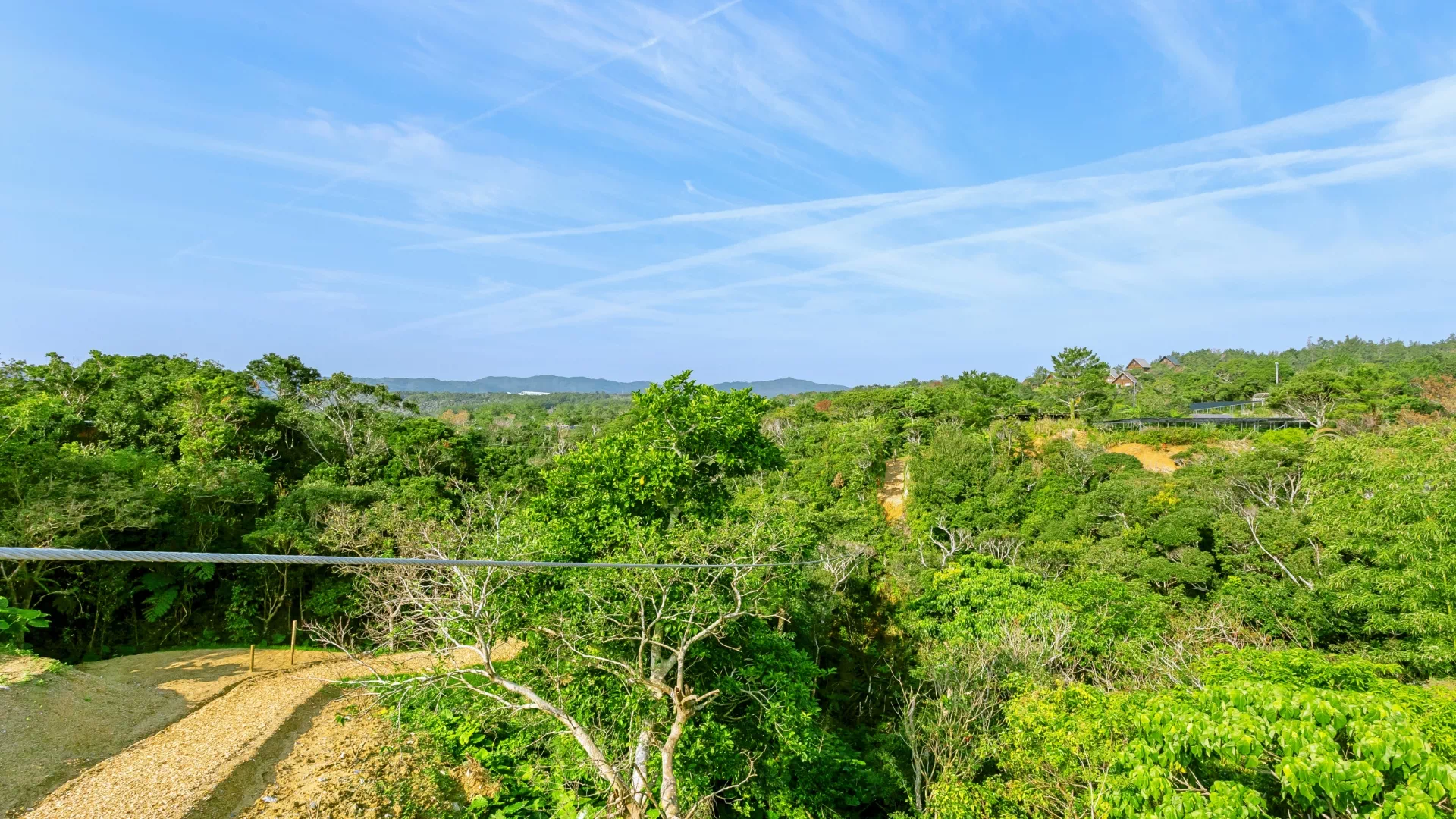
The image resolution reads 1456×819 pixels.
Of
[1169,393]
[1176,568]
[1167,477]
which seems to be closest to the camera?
[1176,568]

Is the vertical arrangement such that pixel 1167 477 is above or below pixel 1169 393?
below

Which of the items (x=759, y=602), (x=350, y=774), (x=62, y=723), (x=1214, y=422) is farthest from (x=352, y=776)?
(x=1214, y=422)

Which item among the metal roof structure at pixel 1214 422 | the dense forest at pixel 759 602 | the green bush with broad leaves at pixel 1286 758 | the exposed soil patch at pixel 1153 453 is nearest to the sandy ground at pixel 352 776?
the dense forest at pixel 759 602

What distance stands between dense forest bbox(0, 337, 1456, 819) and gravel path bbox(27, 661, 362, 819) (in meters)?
1.73

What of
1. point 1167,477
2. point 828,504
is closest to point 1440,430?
point 1167,477

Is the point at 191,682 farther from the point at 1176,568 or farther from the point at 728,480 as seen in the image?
the point at 1176,568

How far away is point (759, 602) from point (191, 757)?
7936mm

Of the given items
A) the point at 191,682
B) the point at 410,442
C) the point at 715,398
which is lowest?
the point at 191,682

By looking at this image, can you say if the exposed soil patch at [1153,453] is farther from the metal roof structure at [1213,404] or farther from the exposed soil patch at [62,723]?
the exposed soil patch at [62,723]

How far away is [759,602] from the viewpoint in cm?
830

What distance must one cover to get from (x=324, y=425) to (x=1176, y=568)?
91.4ft

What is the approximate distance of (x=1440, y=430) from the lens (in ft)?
46.9

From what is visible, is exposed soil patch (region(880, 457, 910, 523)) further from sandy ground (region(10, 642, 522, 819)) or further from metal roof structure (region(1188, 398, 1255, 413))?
sandy ground (region(10, 642, 522, 819))

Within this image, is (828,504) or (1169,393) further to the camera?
(1169,393)
